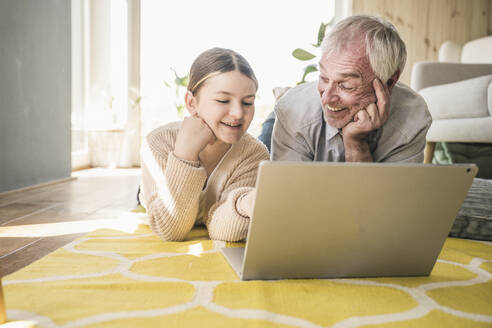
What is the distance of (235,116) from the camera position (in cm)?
119

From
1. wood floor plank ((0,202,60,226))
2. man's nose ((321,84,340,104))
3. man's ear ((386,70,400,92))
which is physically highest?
man's ear ((386,70,400,92))

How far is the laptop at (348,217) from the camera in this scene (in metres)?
0.75

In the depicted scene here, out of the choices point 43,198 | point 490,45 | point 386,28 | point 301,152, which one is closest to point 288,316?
point 301,152

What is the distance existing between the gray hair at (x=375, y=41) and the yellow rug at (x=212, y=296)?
0.55 metres

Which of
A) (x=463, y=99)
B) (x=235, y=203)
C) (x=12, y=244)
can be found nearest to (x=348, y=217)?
(x=235, y=203)

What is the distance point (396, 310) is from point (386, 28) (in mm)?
707

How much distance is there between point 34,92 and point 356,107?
2.25m

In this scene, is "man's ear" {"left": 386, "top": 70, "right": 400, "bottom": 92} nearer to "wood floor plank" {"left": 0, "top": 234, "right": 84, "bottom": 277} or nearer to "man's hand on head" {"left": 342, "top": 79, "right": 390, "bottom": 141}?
"man's hand on head" {"left": 342, "top": 79, "right": 390, "bottom": 141}

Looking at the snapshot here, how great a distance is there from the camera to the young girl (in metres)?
1.19

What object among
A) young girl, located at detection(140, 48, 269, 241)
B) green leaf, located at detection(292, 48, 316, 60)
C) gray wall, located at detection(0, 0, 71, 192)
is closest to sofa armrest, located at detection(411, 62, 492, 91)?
green leaf, located at detection(292, 48, 316, 60)

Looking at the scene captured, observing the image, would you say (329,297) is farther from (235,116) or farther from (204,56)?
(204,56)

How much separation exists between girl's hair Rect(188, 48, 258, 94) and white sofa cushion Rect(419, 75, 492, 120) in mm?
1864

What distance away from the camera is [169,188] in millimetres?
1210

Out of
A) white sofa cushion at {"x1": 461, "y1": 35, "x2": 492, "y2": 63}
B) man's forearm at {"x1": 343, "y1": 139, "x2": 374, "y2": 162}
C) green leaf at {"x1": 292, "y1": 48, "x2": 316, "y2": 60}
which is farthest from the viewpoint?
white sofa cushion at {"x1": 461, "y1": 35, "x2": 492, "y2": 63}
